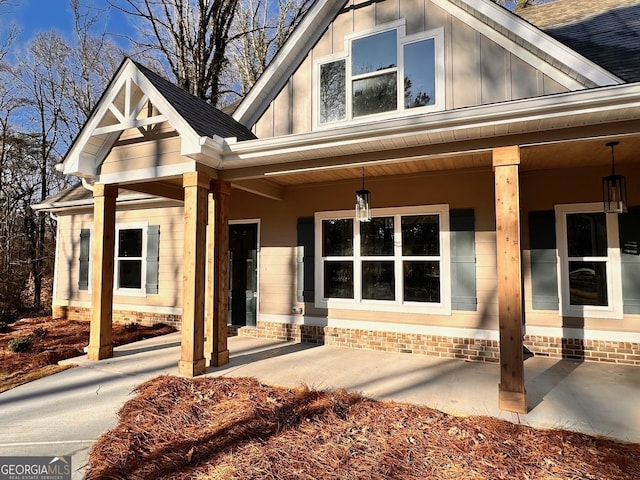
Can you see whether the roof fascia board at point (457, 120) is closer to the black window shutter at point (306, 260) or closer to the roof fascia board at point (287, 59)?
the roof fascia board at point (287, 59)

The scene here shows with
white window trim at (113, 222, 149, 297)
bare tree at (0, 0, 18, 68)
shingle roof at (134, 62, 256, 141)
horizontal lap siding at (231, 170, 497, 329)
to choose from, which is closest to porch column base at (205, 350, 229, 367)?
horizontal lap siding at (231, 170, 497, 329)

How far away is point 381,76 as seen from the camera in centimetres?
521

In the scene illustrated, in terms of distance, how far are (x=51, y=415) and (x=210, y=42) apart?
1159 cm

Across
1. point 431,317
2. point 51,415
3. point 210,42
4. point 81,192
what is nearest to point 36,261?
point 81,192

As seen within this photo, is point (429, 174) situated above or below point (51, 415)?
above

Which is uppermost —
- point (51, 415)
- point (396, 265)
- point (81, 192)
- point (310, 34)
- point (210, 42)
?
point (210, 42)

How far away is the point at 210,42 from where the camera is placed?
11875 millimetres

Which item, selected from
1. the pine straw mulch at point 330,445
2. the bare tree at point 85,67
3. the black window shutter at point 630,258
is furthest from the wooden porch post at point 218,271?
the bare tree at point 85,67

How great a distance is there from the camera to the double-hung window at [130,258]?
7922 millimetres

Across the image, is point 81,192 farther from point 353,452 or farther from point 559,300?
point 559,300

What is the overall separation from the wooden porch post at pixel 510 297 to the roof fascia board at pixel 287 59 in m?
3.74

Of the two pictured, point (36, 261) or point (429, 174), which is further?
point (36, 261)

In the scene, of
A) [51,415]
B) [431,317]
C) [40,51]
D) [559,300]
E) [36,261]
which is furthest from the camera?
[40,51]

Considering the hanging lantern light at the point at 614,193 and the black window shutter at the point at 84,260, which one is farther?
the black window shutter at the point at 84,260
